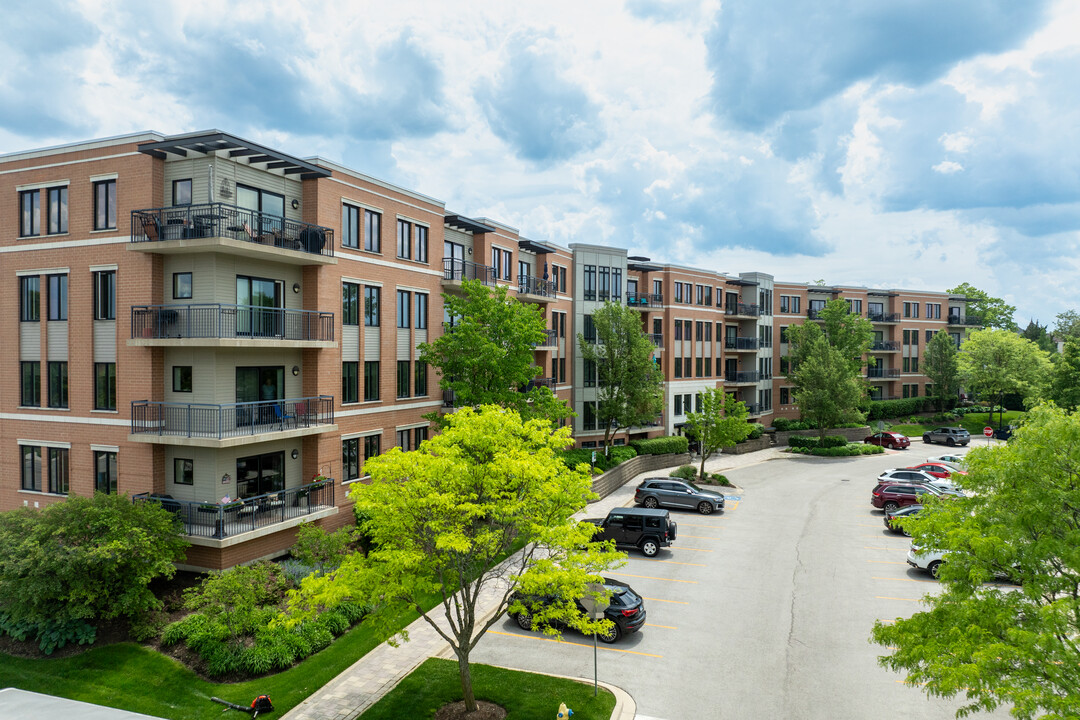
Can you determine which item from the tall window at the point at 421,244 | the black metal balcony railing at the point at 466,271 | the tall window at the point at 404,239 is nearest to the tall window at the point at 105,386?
the tall window at the point at 404,239

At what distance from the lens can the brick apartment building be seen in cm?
2184

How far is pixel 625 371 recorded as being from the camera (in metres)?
42.1

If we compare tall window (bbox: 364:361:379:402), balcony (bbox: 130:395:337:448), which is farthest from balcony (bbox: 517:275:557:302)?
balcony (bbox: 130:395:337:448)

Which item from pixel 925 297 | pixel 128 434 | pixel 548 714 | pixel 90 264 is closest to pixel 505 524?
pixel 548 714

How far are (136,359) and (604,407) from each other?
27.5m

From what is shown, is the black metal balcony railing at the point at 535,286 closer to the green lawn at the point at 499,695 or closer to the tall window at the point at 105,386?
the tall window at the point at 105,386

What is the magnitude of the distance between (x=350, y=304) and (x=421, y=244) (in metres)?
5.87

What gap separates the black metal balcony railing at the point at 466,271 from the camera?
33125 mm

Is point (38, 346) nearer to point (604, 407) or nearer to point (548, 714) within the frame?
point (548, 714)

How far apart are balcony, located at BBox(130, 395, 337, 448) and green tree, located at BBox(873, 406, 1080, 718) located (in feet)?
63.6

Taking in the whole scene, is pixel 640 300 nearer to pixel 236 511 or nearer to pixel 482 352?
pixel 482 352

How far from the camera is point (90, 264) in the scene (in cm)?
2342

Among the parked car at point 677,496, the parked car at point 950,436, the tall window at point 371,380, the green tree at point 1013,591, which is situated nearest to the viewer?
the green tree at point 1013,591

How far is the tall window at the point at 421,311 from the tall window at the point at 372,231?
3714 millimetres
